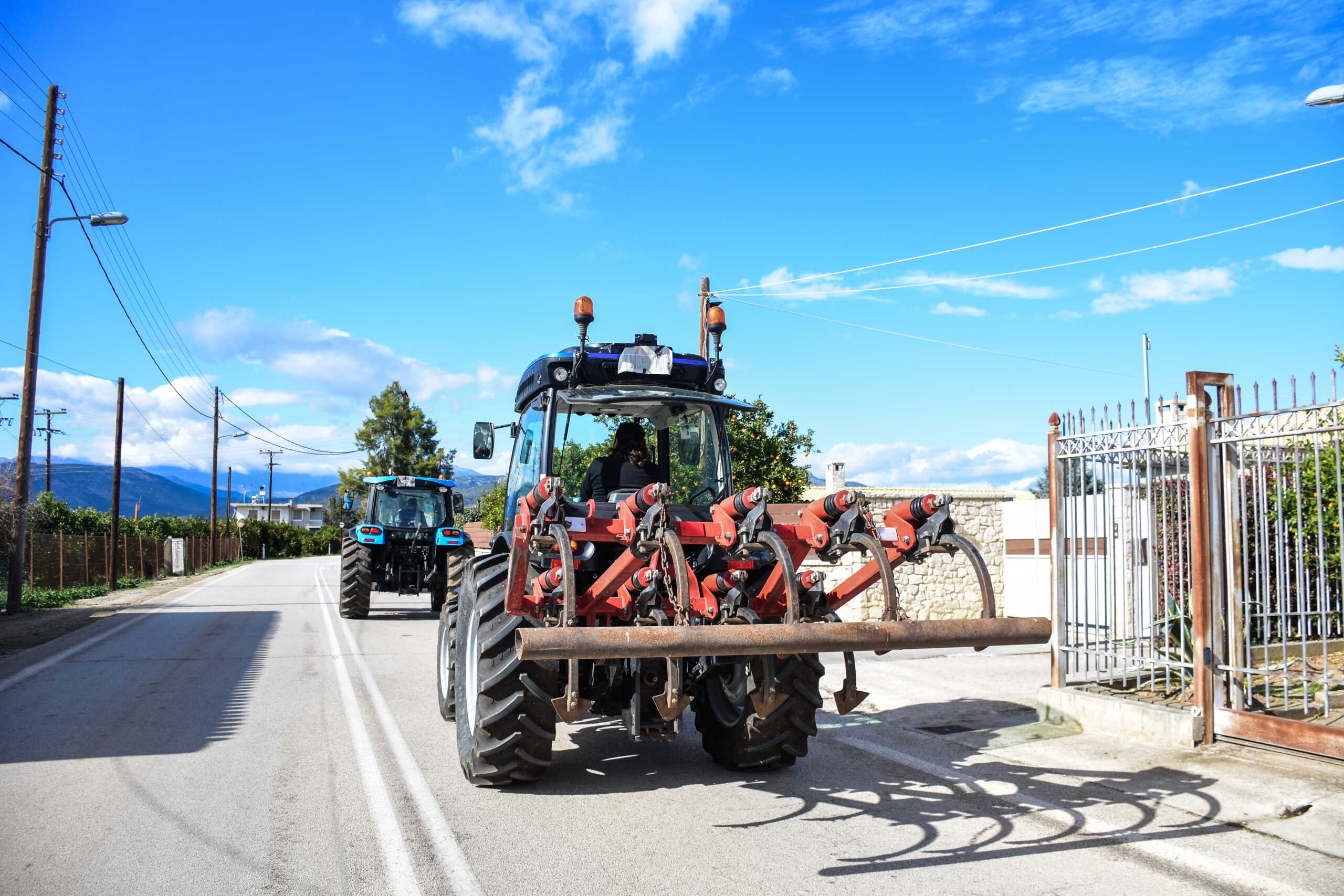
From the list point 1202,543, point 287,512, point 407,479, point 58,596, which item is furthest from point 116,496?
point 287,512

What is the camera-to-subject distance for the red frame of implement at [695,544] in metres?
4.85

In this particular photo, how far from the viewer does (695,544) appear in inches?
200

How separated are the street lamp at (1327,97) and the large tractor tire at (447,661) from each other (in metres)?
9.50

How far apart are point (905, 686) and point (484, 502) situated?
53.9ft

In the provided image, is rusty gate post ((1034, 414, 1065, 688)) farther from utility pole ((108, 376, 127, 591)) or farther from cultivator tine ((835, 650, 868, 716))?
utility pole ((108, 376, 127, 591))

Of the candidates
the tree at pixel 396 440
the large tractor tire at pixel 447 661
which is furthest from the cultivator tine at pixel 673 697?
the tree at pixel 396 440

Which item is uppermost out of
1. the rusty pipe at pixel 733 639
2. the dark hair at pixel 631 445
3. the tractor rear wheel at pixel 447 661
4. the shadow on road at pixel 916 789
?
the dark hair at pixel 631 445

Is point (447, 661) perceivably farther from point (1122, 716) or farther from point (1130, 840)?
point (1122, 716)

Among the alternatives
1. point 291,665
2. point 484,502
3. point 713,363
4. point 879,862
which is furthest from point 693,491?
point 484,502

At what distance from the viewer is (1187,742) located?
21.2 feet

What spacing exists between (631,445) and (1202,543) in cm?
430

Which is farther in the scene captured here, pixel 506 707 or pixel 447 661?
pixel 447 661

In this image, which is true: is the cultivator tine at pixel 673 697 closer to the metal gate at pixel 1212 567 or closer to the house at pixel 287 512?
the metal gate at pixel 1212 567

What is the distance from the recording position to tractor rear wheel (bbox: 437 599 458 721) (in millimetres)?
7207
